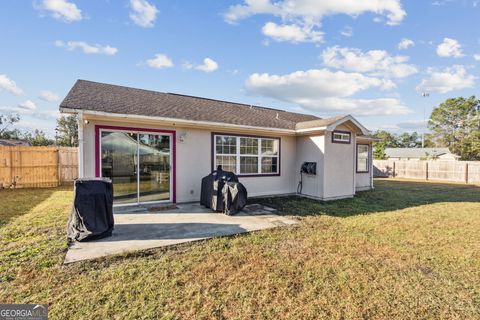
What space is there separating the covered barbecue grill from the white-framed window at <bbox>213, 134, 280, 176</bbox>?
5.03ft

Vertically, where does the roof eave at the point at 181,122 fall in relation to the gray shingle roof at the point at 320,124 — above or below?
below

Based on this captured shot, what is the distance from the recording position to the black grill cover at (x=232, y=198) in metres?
6.72

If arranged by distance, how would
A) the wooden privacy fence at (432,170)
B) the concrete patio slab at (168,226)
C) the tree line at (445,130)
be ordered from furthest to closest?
the tree line at (445,130) < the wooden privacy fence at (432,170) < the concrete patio slab at (168,226)

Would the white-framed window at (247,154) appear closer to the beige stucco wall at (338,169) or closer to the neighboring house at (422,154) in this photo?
the beige stucco wall at (338,169)

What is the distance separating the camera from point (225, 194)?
6793 mm

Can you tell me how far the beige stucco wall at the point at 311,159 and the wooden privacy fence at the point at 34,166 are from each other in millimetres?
11842

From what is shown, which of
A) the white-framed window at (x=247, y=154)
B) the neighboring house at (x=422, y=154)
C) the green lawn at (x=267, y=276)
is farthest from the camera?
the neighboring house at (x=422, y=154)

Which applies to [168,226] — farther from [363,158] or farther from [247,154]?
[363,158]

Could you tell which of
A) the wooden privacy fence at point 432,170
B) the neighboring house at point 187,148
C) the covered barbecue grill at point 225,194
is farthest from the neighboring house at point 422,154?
the covered barbecue grill at point 225,194

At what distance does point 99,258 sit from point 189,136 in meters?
4.92

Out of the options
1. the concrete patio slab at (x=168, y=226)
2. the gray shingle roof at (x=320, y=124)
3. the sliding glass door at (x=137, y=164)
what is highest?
the gray shingle roof at (x=320, y=124)

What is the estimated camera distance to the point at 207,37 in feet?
37.9

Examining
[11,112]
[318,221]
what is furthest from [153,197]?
[11,112]

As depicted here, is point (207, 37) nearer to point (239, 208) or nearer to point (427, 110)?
point (239, 208)
